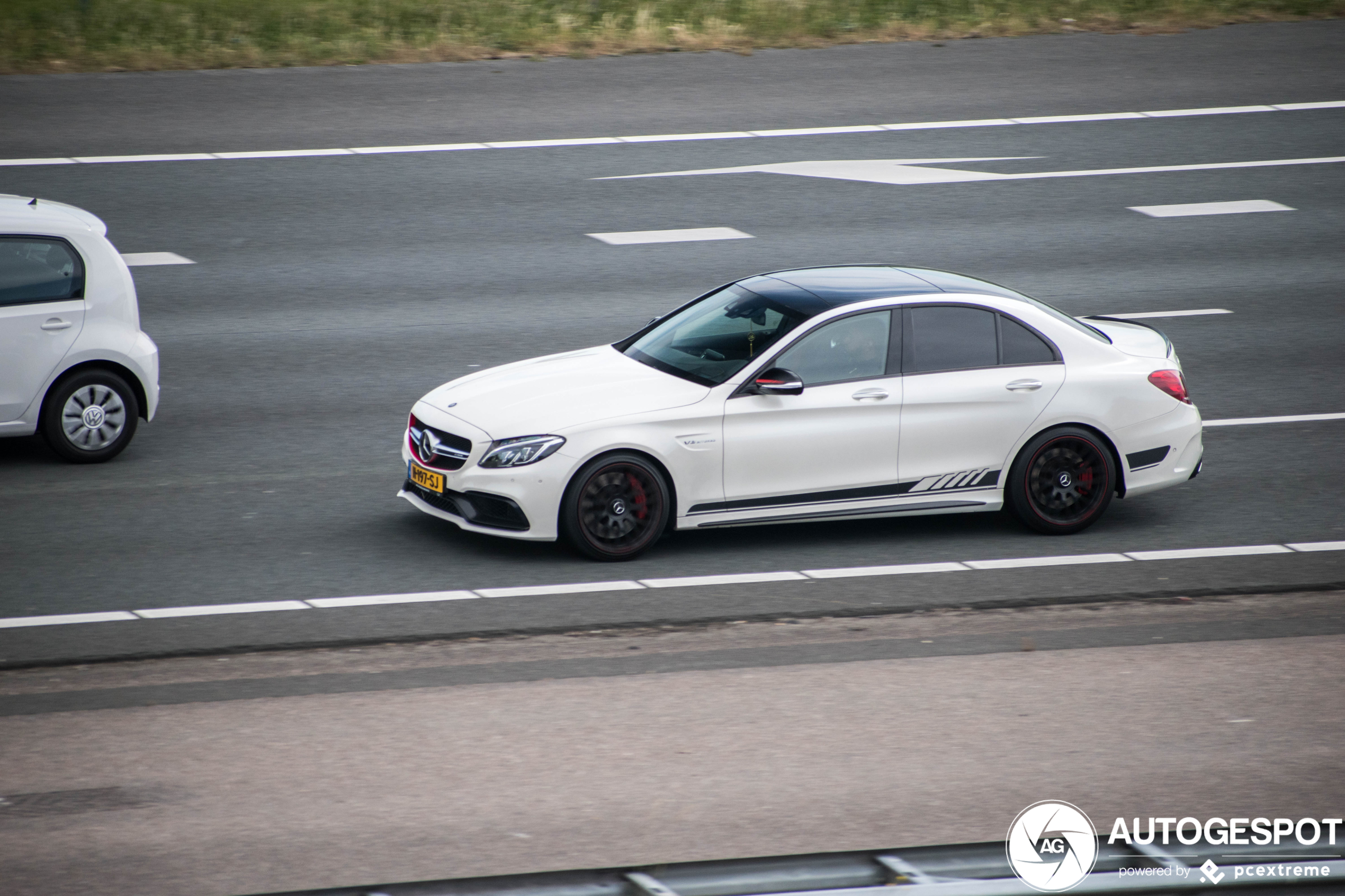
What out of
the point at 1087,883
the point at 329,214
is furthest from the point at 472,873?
the point at 329,214

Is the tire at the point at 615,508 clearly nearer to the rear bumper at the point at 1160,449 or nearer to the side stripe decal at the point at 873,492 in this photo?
the side stripe decal at the point at 873,492

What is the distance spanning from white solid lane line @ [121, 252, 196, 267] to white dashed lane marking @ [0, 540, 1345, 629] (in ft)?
25.3

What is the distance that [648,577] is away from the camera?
9398 mm

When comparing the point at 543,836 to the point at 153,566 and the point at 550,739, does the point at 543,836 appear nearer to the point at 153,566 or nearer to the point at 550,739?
the point at 550,739

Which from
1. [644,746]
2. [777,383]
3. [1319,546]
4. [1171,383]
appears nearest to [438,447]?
[777,383]

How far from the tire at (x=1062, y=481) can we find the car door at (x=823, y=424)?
864 mm

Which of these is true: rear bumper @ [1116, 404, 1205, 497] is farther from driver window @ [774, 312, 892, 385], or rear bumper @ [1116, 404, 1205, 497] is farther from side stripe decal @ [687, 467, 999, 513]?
driver window @ [774, 312, 892, 385]

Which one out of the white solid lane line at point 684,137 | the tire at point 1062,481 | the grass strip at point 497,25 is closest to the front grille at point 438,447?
the tire at point 1062,481

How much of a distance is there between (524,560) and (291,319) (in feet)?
18.0

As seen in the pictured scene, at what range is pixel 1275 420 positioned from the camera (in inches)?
481

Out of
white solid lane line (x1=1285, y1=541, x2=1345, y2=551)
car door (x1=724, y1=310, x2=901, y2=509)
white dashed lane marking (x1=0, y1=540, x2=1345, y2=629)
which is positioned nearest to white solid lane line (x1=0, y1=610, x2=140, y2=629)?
white dashed lane marking (x1=0, y1=540, x2=1345, y2=629)

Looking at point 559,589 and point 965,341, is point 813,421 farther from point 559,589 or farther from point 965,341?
point 559,589

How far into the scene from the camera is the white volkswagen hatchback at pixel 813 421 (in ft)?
31.0

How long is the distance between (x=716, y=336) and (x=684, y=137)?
10551 mm
